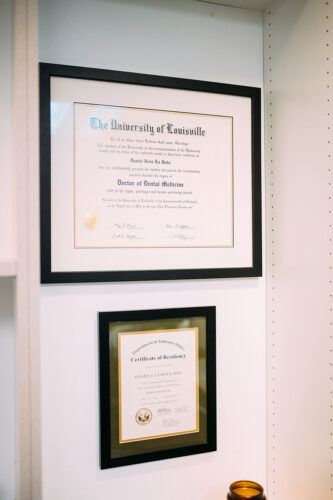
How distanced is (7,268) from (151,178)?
48 centimetres

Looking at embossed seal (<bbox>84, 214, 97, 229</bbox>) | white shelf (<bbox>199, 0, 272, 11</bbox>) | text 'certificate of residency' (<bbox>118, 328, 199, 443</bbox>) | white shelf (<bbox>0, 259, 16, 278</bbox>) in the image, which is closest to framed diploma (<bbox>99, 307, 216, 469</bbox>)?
text 'certificate of residency' (<bbox>118, 328, 199, 443</bbox>)

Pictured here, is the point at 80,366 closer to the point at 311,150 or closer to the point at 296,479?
the point at 296,479

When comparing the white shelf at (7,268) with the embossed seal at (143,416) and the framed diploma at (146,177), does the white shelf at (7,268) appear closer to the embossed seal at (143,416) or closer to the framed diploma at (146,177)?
the framed diploma at (146,177)

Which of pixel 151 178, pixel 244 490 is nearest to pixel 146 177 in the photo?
pixel 151 178

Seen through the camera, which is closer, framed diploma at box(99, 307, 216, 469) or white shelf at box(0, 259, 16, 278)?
white shelf at box(0, 259, 16, 278)

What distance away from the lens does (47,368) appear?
1.14 metres

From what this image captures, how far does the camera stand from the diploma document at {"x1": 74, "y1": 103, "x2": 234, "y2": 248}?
1.17 metres

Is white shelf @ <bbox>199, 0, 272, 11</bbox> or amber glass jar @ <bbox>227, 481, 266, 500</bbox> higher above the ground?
white shelf @ <bbox>199, 0, 272, 11</bbox>

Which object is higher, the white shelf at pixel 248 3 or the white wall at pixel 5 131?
the white shelf at pixel 248 3

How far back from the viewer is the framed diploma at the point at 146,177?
1146mm

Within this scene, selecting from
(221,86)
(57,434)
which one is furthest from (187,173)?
(57,434)

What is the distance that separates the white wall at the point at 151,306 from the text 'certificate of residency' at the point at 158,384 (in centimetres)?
7

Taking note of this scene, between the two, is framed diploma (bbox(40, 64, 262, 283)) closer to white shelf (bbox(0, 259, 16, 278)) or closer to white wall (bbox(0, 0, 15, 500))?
white wall (bbox(0, 0, 15, 500))
